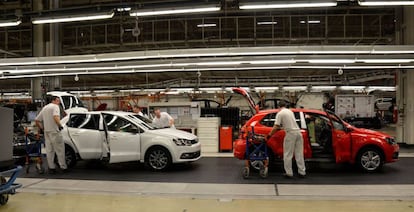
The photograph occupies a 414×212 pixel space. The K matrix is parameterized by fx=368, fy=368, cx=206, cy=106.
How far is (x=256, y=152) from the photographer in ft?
24.0

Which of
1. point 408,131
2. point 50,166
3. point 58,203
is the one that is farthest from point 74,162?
point 408,131

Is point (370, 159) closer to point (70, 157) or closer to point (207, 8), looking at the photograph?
point (207, 8)

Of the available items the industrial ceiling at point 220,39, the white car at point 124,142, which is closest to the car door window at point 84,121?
the white car at point 124,142

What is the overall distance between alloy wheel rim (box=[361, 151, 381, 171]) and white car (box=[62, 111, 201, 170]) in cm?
368

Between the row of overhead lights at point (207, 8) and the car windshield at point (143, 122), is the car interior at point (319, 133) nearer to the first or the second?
the row of overhead lights at point (207, 8)

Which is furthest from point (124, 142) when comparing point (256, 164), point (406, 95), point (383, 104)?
point (383, 104)

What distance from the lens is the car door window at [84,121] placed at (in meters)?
8.76

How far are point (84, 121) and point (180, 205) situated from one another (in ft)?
14.5

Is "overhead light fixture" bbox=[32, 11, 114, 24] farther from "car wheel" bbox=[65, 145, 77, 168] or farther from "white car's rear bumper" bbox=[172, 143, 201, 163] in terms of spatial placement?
"white car's rear bumper" bbox=[172, 143, 201, 163]

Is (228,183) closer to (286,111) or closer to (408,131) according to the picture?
(286,111)

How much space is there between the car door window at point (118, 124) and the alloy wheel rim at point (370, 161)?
502 centimetres

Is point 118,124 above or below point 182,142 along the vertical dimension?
above

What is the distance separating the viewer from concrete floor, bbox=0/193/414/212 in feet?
17.1

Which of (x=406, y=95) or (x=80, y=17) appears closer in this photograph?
(x=80, y=17)
